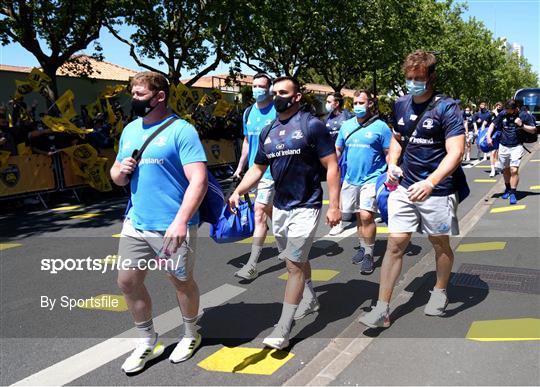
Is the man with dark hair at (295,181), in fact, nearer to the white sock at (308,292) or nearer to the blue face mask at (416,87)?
the white sock at (308,292)

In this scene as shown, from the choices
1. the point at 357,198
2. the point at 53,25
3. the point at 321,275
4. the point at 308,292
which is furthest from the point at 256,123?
the point at 53,25

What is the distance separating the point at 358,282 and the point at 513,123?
6.21 m

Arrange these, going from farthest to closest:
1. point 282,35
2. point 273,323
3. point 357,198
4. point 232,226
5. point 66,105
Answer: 1. point 282,35
2. point 66,105
3. point 357,198
4. point 232,226
5. point 273,323

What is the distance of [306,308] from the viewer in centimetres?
421

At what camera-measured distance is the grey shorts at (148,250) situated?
3229 mm

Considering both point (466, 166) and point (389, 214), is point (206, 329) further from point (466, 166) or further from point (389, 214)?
point (466, 166)

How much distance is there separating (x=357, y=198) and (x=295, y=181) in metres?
2.17

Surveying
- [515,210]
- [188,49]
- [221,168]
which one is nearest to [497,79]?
[188,49]

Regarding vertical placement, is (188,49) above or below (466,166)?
above

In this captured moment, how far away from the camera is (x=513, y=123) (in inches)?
378

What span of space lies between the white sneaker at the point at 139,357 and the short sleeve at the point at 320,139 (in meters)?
1.77

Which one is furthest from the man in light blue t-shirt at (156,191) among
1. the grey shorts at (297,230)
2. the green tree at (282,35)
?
the green tree at (282,35)

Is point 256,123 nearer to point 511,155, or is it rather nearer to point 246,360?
point 246,360

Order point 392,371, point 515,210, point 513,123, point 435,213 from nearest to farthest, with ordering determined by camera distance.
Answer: point 392,371 → point 435,213 → point 515,210 → point 513,123
